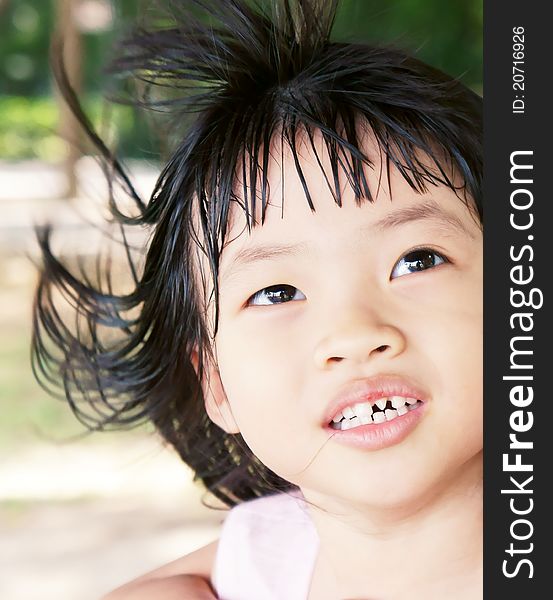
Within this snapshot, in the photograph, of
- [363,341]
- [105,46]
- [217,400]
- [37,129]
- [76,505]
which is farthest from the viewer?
[37,129]

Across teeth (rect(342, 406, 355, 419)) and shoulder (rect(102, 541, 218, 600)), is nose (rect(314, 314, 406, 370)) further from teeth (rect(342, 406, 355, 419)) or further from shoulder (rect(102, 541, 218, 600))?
shoulder (rect(102, 541, 218, 600))

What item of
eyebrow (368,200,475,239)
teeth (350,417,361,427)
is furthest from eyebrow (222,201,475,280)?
teeth (350,417,361,427)

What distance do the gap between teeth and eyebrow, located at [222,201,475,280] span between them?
96 millimetres

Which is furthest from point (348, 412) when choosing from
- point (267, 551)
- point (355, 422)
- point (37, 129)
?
point (37, 129)

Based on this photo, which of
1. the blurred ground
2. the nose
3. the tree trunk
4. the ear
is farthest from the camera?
the blurred ground

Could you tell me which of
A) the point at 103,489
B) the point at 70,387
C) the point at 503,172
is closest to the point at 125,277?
the point at 70,387

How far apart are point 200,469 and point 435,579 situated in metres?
0.27

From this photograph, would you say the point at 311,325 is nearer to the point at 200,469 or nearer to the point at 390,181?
the point at 390,181

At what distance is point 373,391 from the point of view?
58 cm

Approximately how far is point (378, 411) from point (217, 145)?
201 mm

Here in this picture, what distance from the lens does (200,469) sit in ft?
2.84

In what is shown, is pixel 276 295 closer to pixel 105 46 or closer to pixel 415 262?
pixel 415 262

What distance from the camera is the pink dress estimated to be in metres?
0.74


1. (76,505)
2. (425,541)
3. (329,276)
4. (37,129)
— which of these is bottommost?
(425,541)
